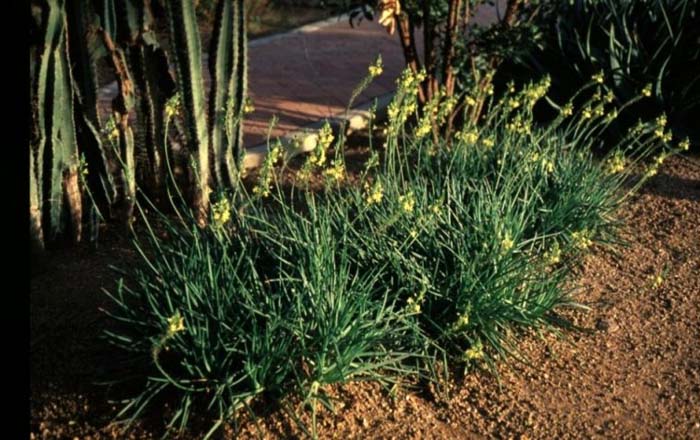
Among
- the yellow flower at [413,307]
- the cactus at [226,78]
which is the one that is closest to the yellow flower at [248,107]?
the cactus at [226,78]

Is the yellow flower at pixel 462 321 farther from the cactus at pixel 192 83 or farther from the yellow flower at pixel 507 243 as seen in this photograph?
the cactus at pixel 192 83

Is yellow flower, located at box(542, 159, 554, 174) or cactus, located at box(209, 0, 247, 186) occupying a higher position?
cactus, located at box(209, 0, 247, 186)

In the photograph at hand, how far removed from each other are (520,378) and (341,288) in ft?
3.06

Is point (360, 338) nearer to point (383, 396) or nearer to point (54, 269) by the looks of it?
point (383, 396)

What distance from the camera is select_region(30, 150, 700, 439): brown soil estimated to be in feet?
12.9

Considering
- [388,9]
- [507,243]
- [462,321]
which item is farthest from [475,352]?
[388,9]

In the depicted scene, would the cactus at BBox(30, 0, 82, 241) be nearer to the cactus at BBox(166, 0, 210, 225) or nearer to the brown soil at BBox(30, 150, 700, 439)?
the brown soil at BBox(30, 150, 700, 439)

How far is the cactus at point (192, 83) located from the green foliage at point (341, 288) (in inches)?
13.6

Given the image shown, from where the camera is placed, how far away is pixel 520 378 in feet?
14.3

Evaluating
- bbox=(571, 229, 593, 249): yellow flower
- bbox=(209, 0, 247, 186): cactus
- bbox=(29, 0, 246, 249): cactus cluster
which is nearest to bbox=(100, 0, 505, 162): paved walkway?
bbox=(209, 0, 247, 186): cactus

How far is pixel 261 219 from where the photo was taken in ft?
14.6

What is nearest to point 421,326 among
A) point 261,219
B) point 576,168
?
point 261,219

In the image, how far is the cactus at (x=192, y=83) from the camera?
5.00 m

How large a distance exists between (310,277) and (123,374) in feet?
2.66
